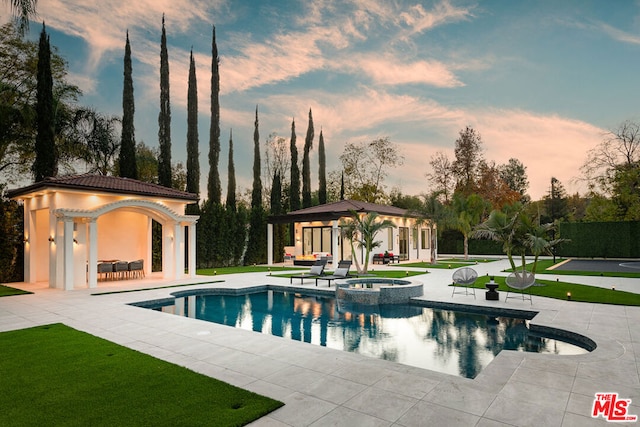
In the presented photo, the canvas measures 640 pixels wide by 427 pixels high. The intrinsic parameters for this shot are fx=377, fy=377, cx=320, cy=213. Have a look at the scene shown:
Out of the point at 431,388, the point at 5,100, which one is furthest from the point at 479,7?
the point at 5,100

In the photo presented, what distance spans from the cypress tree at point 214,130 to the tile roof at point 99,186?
33.4 ft

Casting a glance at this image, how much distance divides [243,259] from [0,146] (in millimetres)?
15852

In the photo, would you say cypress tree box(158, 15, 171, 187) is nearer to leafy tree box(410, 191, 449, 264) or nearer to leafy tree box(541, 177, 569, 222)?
leafy tree box(410, 191, 449, 264)

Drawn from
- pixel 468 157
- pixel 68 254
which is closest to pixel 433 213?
pixel 468 157

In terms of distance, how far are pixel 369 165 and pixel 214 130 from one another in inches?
739

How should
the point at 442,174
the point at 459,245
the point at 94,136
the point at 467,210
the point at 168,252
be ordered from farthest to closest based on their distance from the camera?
1. the point at 442,174
2. the point at 459,245
3. the point at 467,210
4. the point at 94,136
5. the point at 168,252

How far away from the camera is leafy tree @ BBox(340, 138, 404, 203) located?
136 ft

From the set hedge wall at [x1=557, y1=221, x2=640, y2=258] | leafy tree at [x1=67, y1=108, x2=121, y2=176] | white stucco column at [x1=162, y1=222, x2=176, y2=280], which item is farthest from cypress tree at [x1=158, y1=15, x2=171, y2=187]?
hedge wall at [x1=557, y1=221, x2=640, y2=258]

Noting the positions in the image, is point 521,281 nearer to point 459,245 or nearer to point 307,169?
point 307,169

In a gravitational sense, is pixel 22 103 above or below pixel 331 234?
above

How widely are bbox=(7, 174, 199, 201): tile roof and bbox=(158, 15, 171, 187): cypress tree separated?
7.52 meters

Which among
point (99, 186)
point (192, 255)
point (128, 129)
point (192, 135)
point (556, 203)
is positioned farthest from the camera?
point (556, 203)

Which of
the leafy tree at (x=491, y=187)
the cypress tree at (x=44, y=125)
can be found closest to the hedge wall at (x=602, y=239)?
the leafy tree at (x=491, y=187)

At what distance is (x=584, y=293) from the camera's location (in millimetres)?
11891
